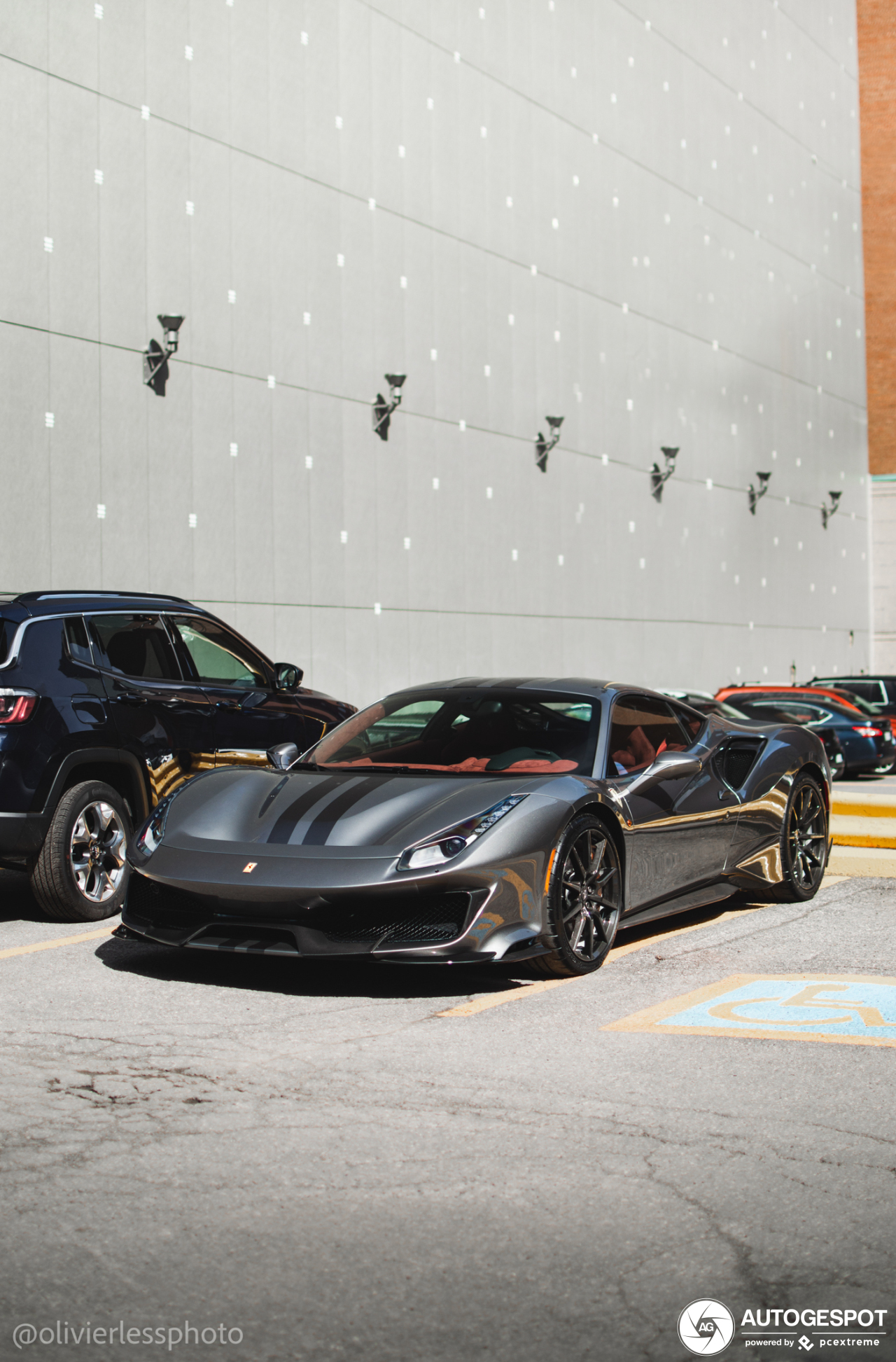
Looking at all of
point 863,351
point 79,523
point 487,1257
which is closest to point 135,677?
point 487,1257

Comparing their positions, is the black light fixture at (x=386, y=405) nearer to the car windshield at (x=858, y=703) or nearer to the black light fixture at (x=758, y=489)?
the car windshield at (x=858, y=703)

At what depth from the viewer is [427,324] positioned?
2544 centimetres

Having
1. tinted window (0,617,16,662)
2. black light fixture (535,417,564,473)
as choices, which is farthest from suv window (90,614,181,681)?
black light fixture (535,417,564,473)

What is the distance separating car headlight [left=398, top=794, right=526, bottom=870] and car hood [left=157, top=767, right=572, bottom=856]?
3 centimetres

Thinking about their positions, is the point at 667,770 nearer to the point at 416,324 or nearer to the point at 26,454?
the point at 26,454

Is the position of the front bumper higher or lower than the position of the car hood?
lower

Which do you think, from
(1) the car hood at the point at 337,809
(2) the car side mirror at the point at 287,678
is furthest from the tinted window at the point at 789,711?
(1) the car hood at the point at 337,809

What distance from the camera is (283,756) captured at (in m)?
7.61

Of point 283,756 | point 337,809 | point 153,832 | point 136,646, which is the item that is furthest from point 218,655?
point 337,809

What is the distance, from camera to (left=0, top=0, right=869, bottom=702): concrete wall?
19.1m

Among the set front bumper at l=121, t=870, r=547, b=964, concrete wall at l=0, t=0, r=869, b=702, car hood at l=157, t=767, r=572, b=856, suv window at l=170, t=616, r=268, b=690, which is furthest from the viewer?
concrete wall at l=0, t=0, r=869, b=702

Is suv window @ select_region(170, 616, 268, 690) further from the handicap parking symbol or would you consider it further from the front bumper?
the handicap parking symbol

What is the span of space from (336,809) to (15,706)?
7.61ft

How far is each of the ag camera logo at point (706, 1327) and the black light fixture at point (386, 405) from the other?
71.3 ft
